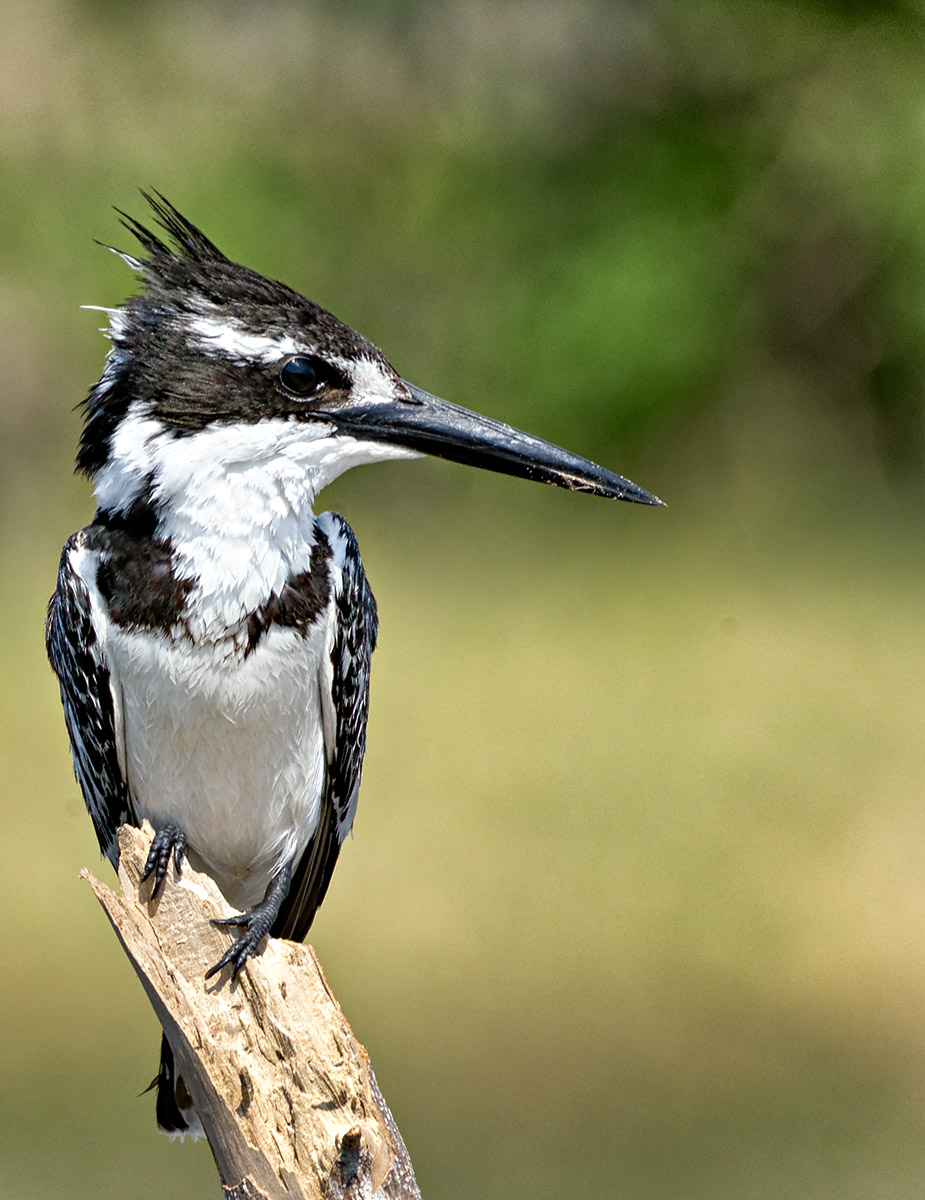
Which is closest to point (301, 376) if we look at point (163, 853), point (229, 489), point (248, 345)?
point (248, 345)

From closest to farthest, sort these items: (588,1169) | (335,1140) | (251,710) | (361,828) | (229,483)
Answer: (335,1140), (229,483), (251,710), (588,1169), (361,828)

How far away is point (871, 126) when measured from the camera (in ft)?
35.5

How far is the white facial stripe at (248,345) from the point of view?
2.80 meters

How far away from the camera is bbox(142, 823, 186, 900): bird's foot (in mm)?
2836

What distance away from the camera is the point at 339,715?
3260 millimetres

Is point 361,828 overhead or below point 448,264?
below

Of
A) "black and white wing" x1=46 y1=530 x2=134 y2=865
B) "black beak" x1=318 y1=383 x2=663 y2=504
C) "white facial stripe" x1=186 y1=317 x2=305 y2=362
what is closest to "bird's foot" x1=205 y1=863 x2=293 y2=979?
"black and white wing" x1=46 y1=530 x2=134 y2=865

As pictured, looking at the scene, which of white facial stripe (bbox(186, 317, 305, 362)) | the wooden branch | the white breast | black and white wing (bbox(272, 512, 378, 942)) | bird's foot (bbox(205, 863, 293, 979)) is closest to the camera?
the wooden branch

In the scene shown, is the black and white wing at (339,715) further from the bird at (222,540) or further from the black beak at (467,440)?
the black beak at (467,440)

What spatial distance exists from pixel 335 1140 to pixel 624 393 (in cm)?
866

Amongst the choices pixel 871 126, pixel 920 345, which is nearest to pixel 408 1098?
pixel 920 345

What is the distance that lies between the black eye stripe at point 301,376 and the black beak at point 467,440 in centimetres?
6

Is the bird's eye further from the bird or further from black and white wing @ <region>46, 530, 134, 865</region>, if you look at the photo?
black and white wing @ <region>46, 530, 134, 865</region>

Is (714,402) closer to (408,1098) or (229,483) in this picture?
(408,1098)
